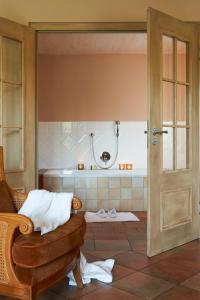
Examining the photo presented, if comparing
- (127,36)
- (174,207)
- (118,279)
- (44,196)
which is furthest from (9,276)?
(127,36)

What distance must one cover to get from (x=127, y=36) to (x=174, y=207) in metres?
2.72

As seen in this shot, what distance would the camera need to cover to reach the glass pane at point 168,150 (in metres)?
2.87

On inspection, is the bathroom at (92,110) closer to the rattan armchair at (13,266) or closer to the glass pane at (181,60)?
the glass pane at (181,60)

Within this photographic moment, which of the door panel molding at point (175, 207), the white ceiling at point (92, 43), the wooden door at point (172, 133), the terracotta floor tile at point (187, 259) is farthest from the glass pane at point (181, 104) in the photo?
the white ceiling at point (92, 43)

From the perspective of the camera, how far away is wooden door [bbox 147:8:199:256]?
8.94 feet

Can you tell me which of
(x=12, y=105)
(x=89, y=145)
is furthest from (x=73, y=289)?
(x=89, y=145)

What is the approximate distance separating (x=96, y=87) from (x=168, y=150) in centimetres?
280

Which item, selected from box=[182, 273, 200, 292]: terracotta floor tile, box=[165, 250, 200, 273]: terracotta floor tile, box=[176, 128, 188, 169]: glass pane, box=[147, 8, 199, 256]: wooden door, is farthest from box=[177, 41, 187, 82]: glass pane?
box=[182, 273, 200, 292]: terracotta floor tile

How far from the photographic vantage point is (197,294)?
2090mm

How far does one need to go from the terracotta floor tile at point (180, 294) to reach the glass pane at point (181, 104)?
1.51m

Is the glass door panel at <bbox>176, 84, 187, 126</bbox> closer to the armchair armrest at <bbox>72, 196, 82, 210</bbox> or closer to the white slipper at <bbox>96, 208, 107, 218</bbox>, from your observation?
the armchair armrest at <bbox>72, 196, 82, 210</bbox>

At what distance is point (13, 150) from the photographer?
301 cm

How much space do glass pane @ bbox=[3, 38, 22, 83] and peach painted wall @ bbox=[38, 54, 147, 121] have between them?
2.42 metres

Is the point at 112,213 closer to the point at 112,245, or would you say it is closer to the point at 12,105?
the point at 112,245
